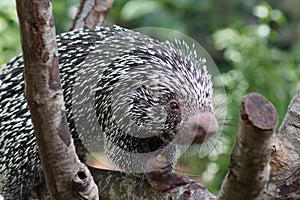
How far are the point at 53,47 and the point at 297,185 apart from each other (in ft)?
2.63

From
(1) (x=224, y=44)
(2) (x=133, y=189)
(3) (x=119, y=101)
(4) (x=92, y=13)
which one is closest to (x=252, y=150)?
(2) (x=133, y=189)

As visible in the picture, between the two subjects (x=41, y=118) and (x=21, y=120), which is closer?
(x=41, y=118)

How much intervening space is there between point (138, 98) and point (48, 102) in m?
0.89

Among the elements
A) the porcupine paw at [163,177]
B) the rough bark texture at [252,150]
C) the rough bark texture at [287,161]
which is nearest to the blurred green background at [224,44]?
the porcupine paw at [163,177]

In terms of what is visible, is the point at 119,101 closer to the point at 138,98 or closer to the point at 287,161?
the point at 138,98

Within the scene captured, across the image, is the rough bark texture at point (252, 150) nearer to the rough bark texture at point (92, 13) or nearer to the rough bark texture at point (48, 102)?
the rough bark texture at point (48, 102)

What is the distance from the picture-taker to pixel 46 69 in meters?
1.83

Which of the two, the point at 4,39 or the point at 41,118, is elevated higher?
the point at 41,118

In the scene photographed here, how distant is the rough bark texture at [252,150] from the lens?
62.3 inches

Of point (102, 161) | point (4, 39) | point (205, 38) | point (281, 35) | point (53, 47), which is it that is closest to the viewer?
point (53, 47)

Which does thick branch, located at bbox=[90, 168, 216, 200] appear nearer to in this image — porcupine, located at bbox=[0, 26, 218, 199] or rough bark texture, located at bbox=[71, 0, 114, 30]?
porcupine, located at bbox=[0, 26, 218, 199]

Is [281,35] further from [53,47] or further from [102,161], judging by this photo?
[53,47]

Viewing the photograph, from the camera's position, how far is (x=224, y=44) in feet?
14.8

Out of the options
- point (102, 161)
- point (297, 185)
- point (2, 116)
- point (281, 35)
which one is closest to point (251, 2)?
point (281, 35)
